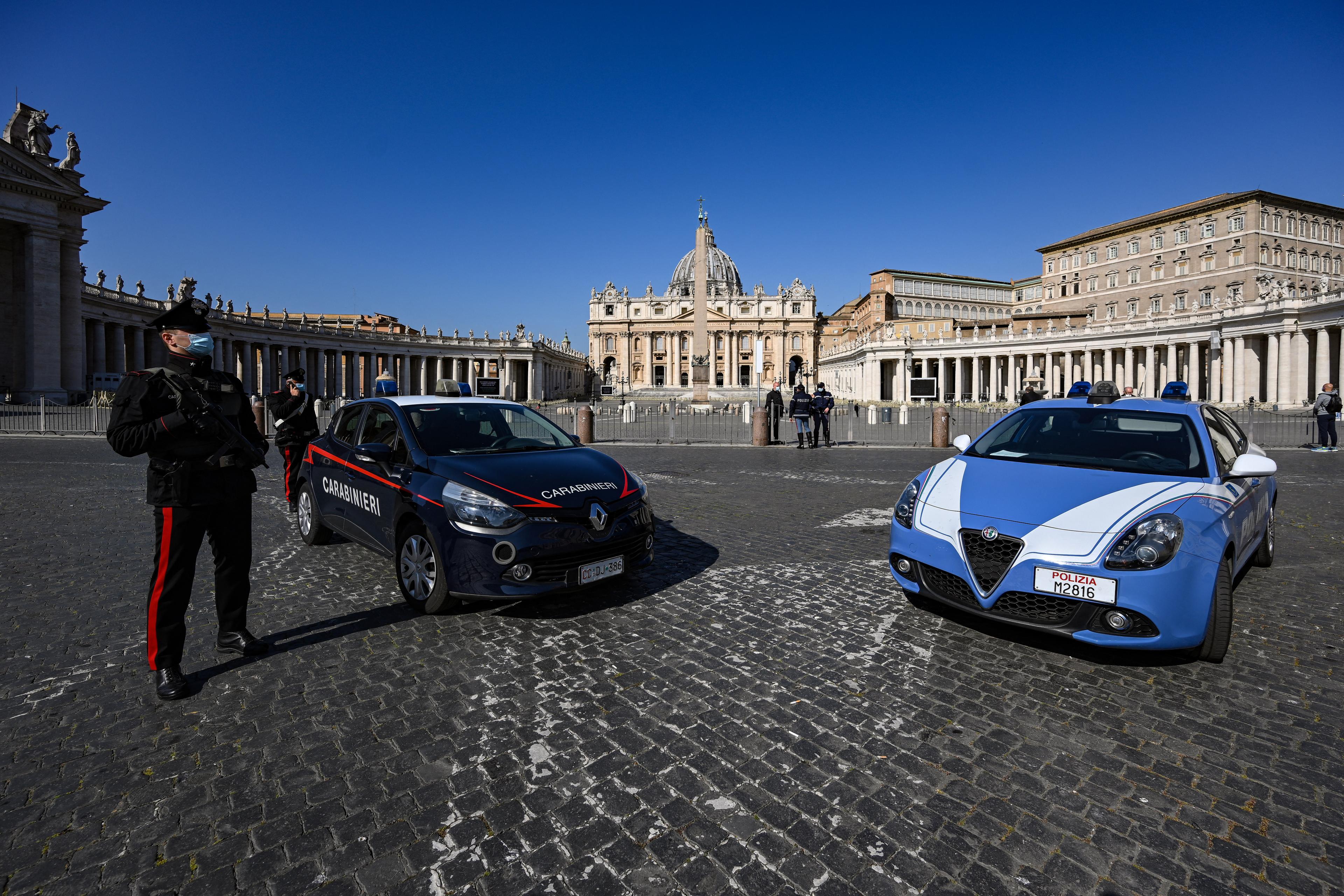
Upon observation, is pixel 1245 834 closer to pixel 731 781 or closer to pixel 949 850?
pixel 949 850

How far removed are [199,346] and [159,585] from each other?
137 centimetres

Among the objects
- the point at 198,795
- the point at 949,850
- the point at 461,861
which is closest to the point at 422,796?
the point at 461,861

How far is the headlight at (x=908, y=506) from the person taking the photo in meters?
4.76

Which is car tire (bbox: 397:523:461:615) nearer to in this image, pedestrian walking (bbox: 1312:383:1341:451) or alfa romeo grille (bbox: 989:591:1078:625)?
alfa romeo grille (bbox: 989:591:1078:625)

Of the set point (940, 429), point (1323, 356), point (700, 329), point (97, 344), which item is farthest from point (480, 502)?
point (97, 344)

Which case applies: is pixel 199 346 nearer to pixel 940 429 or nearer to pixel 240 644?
pixel 240 644

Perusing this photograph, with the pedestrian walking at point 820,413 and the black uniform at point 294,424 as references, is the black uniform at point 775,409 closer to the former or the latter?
the pedestrian walking at point 820,413

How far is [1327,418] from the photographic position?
61.2 feet

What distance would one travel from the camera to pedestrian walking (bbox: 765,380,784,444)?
22.3 meters

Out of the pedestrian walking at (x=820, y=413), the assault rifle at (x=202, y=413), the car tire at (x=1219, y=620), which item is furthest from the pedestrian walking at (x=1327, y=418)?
the assault rifle at (x=202, y=413)

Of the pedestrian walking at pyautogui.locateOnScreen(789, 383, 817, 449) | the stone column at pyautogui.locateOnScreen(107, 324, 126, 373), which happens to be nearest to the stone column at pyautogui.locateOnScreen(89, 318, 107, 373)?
the stone column at pyautogui.locateOnScreen(107, 324, 126, 373)

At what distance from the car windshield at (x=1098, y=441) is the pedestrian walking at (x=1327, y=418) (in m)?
19.4

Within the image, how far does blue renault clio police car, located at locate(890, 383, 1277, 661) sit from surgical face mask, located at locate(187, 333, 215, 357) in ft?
15.0

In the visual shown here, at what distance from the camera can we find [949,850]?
2.52 meters
